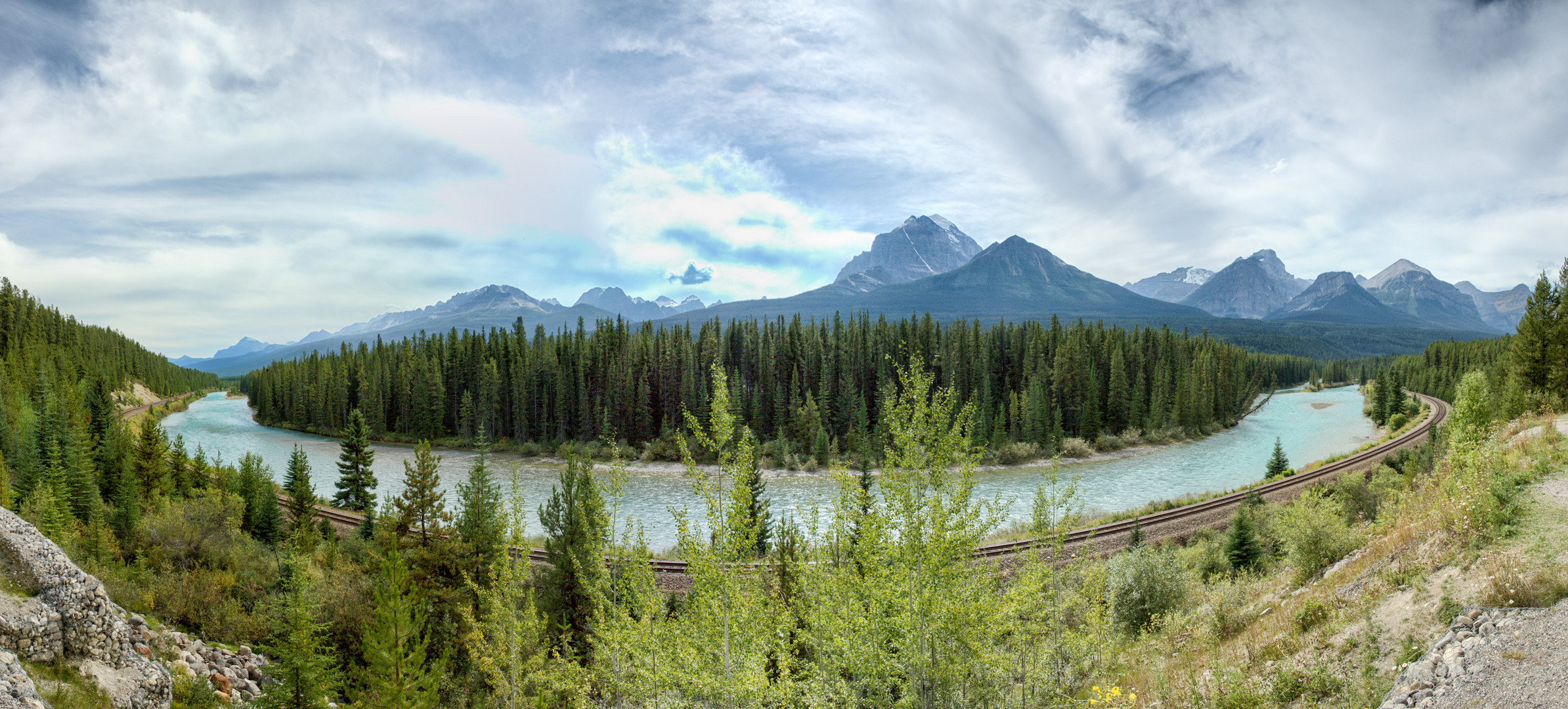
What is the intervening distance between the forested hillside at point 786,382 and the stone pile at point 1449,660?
57.6 meters

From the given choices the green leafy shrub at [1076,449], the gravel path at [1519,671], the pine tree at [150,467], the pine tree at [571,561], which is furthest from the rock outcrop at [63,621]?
the green leafy shrub at [1076,449]

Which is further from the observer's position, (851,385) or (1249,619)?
(851,385)

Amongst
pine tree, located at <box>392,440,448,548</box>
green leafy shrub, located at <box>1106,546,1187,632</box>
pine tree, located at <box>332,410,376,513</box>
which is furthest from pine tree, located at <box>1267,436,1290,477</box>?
pine tree, located at <box>332,410,376,513</box>

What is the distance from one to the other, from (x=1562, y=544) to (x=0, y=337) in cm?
13649

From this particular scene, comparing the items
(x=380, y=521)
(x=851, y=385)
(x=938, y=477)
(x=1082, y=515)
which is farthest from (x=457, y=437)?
(x=938, y=477)

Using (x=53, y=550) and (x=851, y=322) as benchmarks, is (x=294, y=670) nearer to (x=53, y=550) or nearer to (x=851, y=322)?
(x=53, y=550)

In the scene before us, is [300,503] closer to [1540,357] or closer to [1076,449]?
[1540,357]

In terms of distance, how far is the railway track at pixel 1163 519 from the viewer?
1107 inches

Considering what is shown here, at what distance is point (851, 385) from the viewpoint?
7588 centimetres

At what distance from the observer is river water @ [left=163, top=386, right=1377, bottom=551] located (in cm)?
4525

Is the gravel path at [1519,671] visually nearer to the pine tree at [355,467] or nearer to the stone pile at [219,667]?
the stone pile at [219,667]

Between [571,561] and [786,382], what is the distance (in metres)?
59.7

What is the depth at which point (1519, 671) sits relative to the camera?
7.04 metres

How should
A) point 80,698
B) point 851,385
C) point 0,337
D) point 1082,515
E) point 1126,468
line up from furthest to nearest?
point 0,337, point 851,385, point 1126,468, point 1082,515, point 80,698
